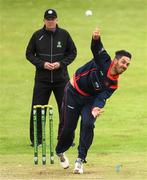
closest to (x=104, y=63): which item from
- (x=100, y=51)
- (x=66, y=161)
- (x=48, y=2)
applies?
(x=100, y=51)

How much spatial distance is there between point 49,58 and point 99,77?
9.96ft

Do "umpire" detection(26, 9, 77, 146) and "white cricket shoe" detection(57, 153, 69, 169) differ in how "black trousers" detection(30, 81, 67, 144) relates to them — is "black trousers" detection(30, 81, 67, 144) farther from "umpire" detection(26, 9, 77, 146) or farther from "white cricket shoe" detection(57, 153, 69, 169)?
"white cricket shoe" detection(57, 153, 69, 169)

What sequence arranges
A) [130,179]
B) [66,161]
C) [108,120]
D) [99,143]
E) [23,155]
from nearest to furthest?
[130,179] → [66,161] → [23,155] → [99,143] → [108,120]

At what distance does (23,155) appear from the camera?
15.1 m

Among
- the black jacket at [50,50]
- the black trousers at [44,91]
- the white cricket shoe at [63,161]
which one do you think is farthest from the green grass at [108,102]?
the black jacket at [50,50]

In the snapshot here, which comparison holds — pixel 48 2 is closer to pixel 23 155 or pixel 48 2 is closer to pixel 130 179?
pixel 23 155

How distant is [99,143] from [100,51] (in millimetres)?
4153

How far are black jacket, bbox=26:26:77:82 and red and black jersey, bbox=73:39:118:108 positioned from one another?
2.74m

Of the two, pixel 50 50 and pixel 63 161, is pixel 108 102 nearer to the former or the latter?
pixel 50 50

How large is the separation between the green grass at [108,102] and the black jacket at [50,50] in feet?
4.96

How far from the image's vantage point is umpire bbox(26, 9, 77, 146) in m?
15.6

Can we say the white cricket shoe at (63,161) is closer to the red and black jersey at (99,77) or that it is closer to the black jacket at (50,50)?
the red and black jersey at (99,77)

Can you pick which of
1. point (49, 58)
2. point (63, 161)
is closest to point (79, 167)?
point (63, 161)

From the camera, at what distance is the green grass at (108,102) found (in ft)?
44.8
